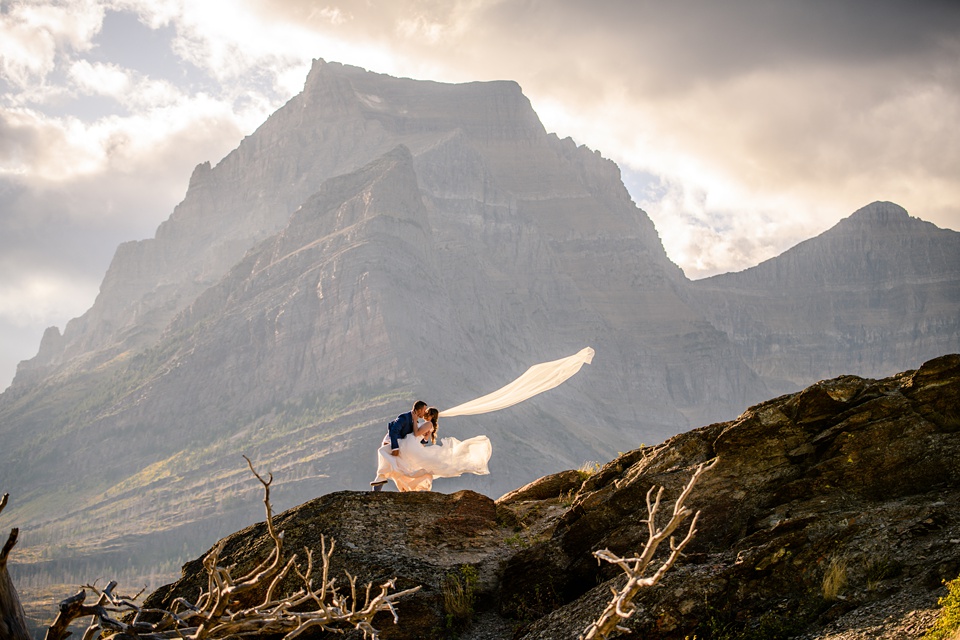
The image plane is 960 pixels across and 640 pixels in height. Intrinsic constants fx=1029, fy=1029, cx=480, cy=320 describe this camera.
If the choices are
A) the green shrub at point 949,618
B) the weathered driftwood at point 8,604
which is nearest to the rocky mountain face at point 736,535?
the green shrub at point 949,618

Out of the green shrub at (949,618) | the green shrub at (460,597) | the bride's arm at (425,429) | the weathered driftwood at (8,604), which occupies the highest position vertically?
the bride's arm at (425,429)

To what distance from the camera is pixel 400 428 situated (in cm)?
2531

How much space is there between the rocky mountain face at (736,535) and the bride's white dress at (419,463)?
4616 millimetres

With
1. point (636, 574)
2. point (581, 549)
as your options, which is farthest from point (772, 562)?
point (636, 574)

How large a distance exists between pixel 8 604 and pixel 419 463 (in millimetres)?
15598

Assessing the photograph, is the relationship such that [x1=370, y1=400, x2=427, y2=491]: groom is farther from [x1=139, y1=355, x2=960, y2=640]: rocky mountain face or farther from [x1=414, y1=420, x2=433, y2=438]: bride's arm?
[x1=139, y1=355, x2=960, y2=640]: rocky mountain face

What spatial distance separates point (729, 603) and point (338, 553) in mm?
6942

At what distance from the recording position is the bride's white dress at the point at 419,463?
2505 cm

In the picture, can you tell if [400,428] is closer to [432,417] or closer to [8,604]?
[432,417]

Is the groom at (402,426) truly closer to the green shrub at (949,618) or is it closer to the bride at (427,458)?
the bride at (427,458)

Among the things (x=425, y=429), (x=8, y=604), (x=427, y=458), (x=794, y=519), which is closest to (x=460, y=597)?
(x=794, y=519)

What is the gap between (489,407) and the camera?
2873 centimetres

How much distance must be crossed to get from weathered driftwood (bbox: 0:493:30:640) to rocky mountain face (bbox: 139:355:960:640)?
7.09m

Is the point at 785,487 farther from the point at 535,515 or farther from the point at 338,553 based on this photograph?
the point at 338,553
